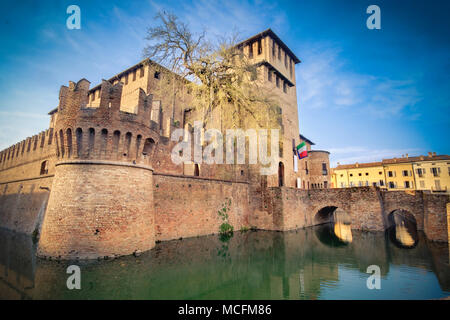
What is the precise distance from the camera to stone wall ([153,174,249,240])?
1217 cm

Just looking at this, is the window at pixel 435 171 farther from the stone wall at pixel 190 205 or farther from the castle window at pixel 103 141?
the castle window at pixel 103 141

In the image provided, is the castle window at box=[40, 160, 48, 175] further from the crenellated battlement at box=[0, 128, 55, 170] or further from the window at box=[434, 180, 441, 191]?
the window at box=[434, 180, 441, 191]

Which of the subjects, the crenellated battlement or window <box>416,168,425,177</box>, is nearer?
the crenellated battlement

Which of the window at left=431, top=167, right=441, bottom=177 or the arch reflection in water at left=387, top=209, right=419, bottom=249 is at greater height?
the window at left=431, top=167, right=441, bottom=177

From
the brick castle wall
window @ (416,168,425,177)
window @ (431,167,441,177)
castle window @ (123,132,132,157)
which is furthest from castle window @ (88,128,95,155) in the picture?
window @ (431,167,441,177)

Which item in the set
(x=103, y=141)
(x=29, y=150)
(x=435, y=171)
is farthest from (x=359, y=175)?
(x=29, y=150)

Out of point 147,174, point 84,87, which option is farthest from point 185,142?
point 84,87

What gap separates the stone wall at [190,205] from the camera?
479 inches

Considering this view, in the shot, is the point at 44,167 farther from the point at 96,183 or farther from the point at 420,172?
the point at 420,172

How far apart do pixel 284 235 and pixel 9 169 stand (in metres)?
27.3

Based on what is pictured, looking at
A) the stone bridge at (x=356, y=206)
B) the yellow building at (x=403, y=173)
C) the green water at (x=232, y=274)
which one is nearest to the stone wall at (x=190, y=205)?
the green water at (x=232, y=274)

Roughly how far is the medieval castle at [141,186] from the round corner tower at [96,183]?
0.04 meters

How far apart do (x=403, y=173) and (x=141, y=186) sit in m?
44.9

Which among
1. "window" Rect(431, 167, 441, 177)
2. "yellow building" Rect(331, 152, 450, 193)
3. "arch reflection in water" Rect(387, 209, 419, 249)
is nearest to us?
"arch reflection in water" Rect(387, 209, 419, 249)
